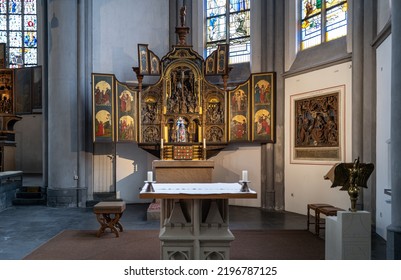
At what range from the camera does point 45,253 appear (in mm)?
7266

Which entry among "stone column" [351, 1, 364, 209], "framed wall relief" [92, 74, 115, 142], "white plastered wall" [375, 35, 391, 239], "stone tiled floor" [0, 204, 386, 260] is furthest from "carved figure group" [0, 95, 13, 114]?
"white plastered wall" [375, 35, 391, 239]

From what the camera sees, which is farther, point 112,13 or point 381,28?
point 112,13

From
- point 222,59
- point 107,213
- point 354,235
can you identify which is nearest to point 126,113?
point 222,59

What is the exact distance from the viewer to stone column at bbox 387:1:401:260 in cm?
590

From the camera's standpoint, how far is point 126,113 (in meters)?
12.6

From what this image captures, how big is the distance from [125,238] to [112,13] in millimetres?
9248

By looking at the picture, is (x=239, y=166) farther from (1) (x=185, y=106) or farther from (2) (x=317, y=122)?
(2) (x=317, y=122)

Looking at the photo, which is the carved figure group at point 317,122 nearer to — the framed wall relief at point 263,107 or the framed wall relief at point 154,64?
the framed wall relief at point 263,107

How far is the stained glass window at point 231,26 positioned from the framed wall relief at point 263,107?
2.32 m

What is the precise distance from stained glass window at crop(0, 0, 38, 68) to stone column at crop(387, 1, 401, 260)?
16.9 meters

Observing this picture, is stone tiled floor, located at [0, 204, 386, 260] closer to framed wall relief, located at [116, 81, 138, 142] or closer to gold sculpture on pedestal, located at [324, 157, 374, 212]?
gold sculpture on pedestal, located at [324, 157, 374, 212]

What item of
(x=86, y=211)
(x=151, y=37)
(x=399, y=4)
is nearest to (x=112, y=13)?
(x=151, y=37)
